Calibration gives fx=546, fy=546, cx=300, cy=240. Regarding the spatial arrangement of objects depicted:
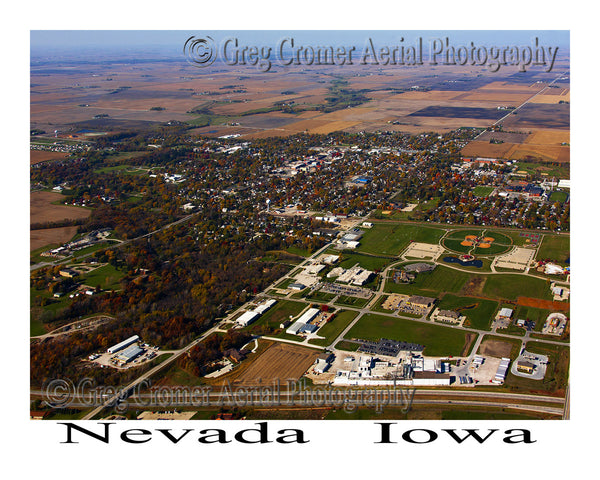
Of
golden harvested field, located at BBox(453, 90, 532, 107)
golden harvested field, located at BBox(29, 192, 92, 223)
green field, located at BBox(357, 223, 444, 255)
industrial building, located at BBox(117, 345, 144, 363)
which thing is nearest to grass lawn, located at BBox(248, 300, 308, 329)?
industrial building, located at BBox(117, 345, 144, 363)

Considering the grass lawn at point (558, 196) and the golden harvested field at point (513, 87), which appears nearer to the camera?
the grass lawn at point (558, 196)

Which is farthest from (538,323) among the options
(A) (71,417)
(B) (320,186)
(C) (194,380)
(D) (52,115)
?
(D) (52,115)

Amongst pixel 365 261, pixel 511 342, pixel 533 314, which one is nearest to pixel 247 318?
pixel 365 261

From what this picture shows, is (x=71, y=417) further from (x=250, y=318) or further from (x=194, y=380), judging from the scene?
(x=250, y=318)

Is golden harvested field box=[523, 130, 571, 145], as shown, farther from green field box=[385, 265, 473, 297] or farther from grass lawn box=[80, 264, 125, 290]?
grass lawn box=[80, 264, 125, 290]

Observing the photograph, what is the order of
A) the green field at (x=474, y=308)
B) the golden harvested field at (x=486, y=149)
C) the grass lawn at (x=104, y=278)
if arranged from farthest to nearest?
1. the golden harvested field at (x=486, y=149)
2. the grass lawn at (x=104, y=278)
3. the green field at (x=474, y=308)

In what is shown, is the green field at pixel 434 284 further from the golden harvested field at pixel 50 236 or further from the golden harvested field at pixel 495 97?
the golden harvested field at pixel 495 97

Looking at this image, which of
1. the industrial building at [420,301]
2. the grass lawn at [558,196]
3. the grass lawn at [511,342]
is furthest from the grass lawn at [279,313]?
the grass lawn at [558,196]
